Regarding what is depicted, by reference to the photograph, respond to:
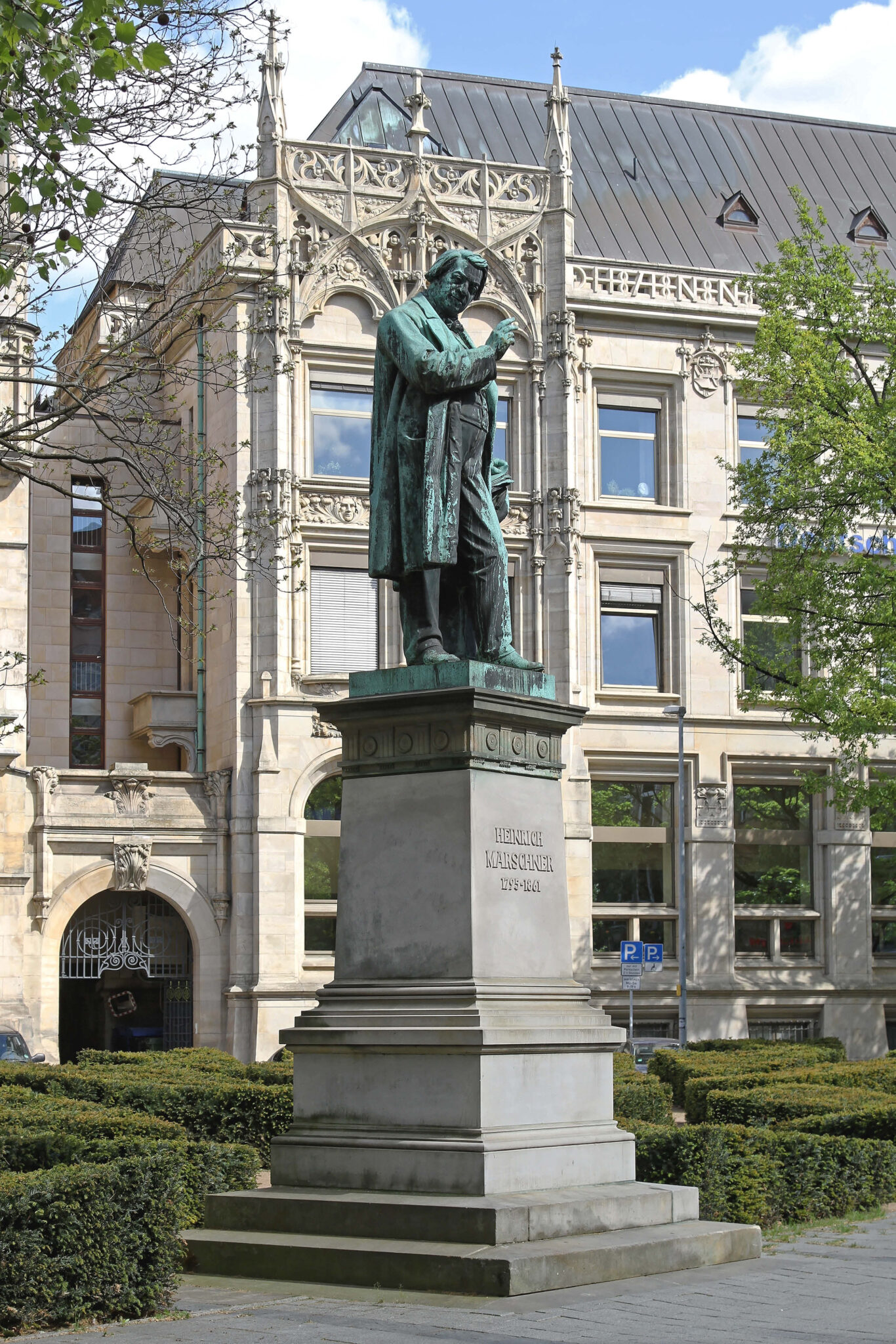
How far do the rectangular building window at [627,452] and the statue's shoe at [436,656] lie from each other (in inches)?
1180

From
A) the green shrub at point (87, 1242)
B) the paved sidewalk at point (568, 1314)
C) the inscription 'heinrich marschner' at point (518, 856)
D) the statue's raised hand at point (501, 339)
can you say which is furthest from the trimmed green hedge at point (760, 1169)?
Answer: the statue's raised hand at point (501, 339)

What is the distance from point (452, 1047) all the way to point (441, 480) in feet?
11.8

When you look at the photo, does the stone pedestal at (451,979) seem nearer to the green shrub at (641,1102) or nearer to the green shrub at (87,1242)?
the green shrub at (87,1242)

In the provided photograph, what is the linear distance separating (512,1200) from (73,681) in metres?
34.6

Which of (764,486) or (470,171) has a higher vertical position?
(470,171)

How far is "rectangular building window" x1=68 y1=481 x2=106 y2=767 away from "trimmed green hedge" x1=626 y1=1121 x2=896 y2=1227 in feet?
99.7

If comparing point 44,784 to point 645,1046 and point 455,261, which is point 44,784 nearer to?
point 645,1046

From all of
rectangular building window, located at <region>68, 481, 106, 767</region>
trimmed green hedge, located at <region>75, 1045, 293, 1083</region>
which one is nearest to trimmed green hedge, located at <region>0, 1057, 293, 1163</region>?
trimmed green hedge, located at <region>75, 1045, 293, 1083</region>

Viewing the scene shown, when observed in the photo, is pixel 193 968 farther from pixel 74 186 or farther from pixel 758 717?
pixel 74 186

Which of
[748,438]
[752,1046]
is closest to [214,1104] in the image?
[752,1046]

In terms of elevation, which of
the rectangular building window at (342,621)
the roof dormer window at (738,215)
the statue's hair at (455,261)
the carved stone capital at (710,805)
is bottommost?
the carved stone capital at (710,805)

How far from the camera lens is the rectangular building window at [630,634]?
135ft

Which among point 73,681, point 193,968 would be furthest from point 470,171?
point 193,968

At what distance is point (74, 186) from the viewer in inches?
543
